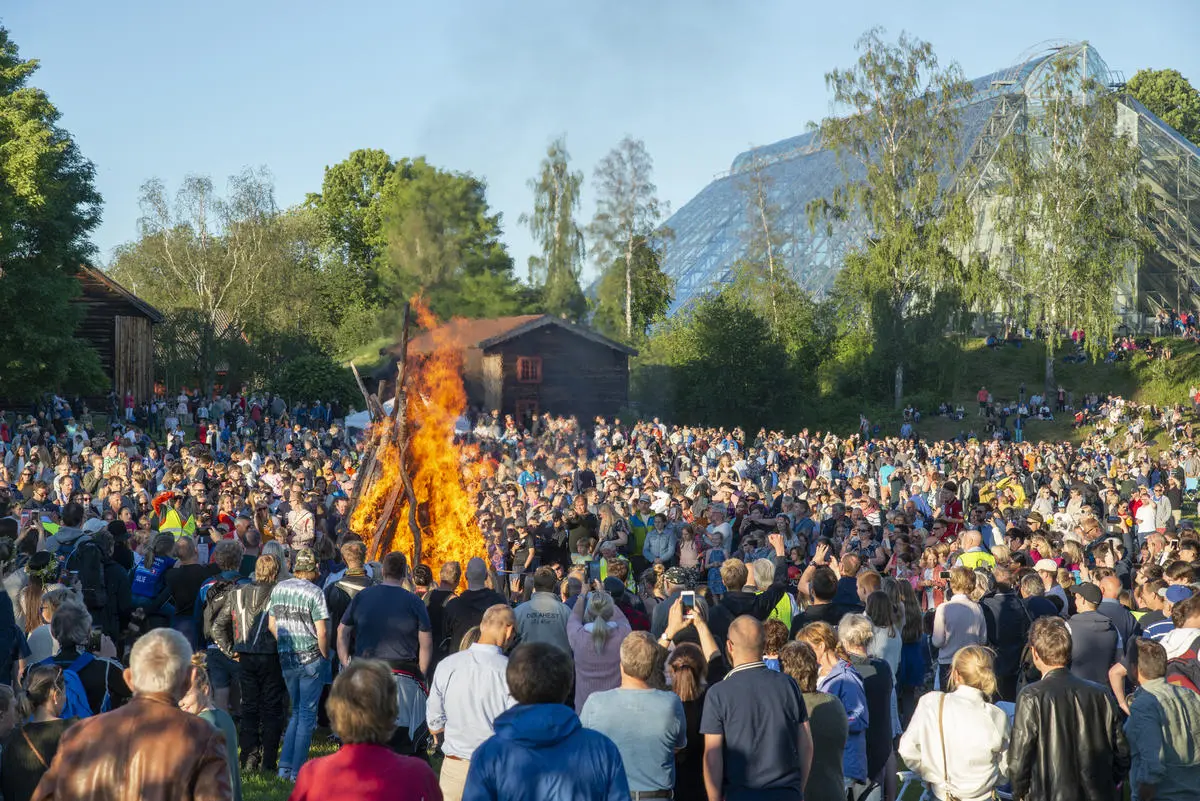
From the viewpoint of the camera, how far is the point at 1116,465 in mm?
29781

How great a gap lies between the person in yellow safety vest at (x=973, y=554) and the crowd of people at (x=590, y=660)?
0.03 metres

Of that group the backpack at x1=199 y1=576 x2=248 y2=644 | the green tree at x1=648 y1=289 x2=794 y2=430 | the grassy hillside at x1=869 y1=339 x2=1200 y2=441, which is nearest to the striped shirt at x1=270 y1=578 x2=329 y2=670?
the backpack at x1=199 y1=576 x2=248 y2=644

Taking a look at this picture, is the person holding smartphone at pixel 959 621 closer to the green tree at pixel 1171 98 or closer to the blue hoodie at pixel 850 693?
the blue hoodie at pixel 850 693

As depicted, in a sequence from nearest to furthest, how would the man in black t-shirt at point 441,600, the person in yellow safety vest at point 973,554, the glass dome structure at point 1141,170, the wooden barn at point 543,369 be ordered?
the man in black t-shirt at point 441,600
the person in yellow safety vest at point 973,554
the wooden barn at point 543,369
the glass dome structure at point 1141,170

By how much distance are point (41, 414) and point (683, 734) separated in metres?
31.8

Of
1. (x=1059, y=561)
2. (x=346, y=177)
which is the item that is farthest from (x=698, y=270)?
(x=1059, y=561)

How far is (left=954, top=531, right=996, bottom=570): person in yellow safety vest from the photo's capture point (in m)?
11.4

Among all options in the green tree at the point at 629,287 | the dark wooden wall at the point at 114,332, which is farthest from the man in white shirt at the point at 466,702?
the green tree at the point at 629,287

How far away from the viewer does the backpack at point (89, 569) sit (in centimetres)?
941

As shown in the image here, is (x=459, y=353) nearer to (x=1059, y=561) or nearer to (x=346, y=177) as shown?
(x=1059, y=561)

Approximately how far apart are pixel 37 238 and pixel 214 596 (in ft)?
98.9

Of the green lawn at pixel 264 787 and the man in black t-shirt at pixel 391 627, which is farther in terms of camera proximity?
the green lawn at pixel 264 787

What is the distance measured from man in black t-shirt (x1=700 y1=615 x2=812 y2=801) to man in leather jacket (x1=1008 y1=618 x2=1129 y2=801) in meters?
1.12

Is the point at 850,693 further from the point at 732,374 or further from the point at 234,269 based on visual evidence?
the point at 234,269
